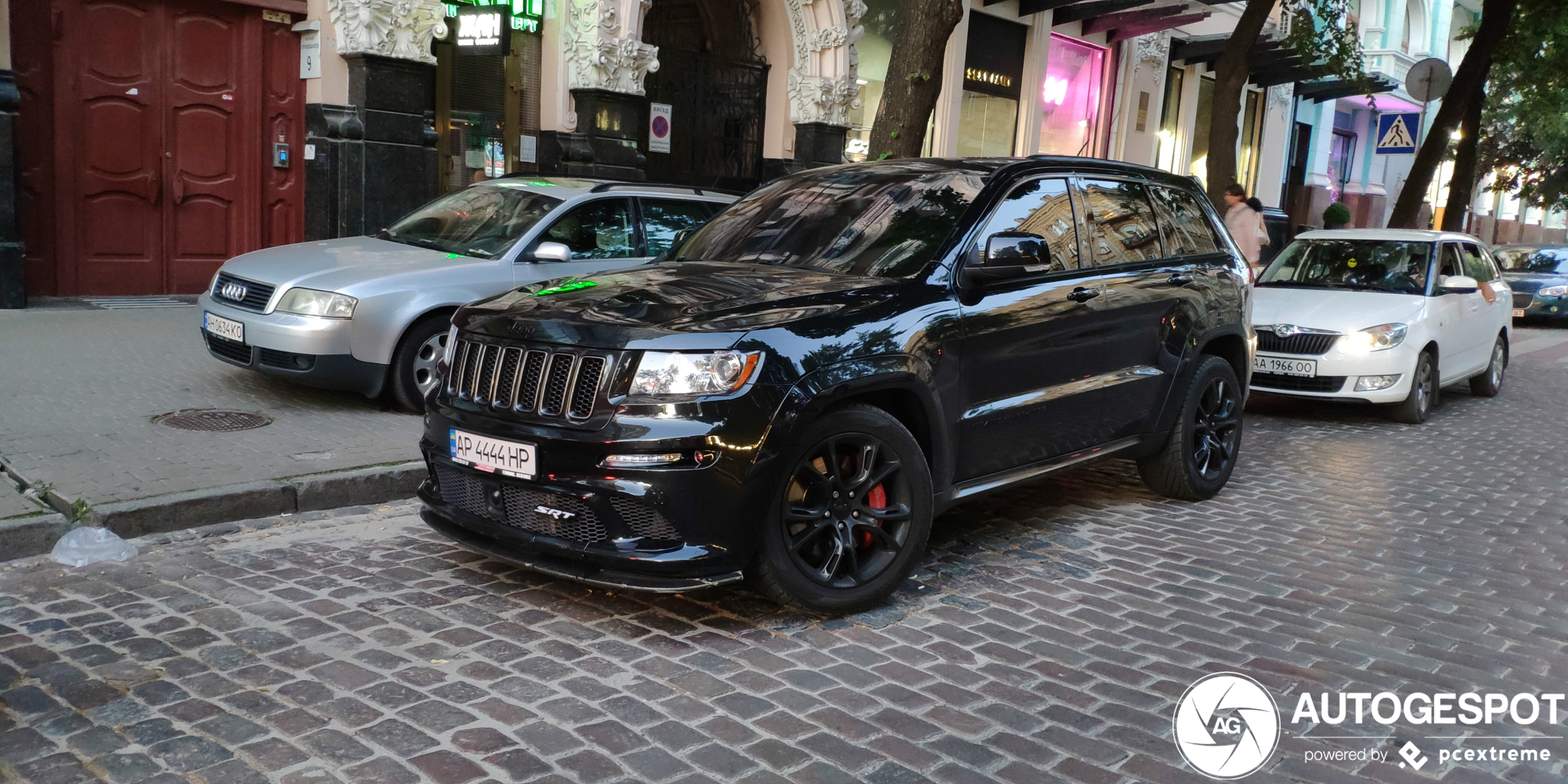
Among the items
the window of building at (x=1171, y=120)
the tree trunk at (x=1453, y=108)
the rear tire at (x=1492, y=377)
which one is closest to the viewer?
the rear tire at (x=1492, y=377)

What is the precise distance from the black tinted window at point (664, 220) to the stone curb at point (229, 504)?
302cm

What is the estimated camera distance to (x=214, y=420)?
7.05 m

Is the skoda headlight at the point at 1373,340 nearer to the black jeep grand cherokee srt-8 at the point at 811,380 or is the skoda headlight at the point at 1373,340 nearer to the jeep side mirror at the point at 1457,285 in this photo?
the jeep side mirror at the point at 1457,285

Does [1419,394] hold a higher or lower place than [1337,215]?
lower

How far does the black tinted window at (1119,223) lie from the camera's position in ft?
20.0

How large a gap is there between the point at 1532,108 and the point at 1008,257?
23.4 metres

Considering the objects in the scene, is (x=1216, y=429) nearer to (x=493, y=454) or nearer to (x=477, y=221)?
(x=493, y=454)

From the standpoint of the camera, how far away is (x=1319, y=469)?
8.27m

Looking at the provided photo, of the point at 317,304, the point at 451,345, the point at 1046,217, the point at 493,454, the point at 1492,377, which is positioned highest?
the point at 1046,217

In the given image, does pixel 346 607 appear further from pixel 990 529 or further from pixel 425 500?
pixel 990 529

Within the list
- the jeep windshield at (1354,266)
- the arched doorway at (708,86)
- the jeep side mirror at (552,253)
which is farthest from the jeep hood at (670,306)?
the arched doorway at (708,86)

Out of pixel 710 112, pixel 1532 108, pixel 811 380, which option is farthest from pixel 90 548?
pixel 1532 108

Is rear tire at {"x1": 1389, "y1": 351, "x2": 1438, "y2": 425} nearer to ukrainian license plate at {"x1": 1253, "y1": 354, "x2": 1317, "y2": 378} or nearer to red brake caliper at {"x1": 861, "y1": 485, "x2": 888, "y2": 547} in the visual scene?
ukrainian license plate at {"x1": 1253, "y1": 354, "x2": 1317, "y2": 378}

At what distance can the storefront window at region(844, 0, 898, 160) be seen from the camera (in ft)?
60.2
